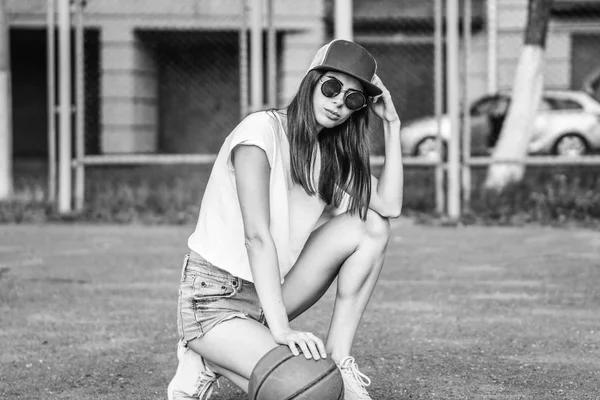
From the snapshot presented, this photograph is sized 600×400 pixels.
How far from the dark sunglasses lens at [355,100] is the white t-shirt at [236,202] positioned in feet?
0.84

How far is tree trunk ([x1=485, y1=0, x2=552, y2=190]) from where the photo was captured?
12250 millimetres

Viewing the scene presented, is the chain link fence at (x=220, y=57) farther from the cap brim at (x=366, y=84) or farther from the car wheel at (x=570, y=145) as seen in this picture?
the cap brim at (x=366, y=84)

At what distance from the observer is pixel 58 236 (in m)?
10.1

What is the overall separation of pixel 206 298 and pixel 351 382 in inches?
23.3

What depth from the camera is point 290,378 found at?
381 centimetres

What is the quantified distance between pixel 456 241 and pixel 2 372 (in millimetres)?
5236

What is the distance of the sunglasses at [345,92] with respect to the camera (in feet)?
13.5

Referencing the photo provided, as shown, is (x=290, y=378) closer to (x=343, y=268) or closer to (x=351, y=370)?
(x=351, y=370)

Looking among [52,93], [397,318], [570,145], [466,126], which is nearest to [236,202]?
[397,318]

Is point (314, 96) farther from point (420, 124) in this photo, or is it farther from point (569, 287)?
point (420, 124)

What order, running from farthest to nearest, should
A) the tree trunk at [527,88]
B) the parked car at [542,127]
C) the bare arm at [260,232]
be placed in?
1. the parked car at [542,127]
2. the tree trunk at [527,88]
3. the bare arm at [260,232]

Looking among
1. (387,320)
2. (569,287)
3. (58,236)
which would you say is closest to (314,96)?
(387,320)

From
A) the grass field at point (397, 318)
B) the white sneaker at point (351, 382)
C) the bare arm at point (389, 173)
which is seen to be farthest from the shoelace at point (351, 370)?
the bare arm at point (389, 173)

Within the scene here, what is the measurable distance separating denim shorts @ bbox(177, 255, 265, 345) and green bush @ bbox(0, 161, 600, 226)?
22.8ft
